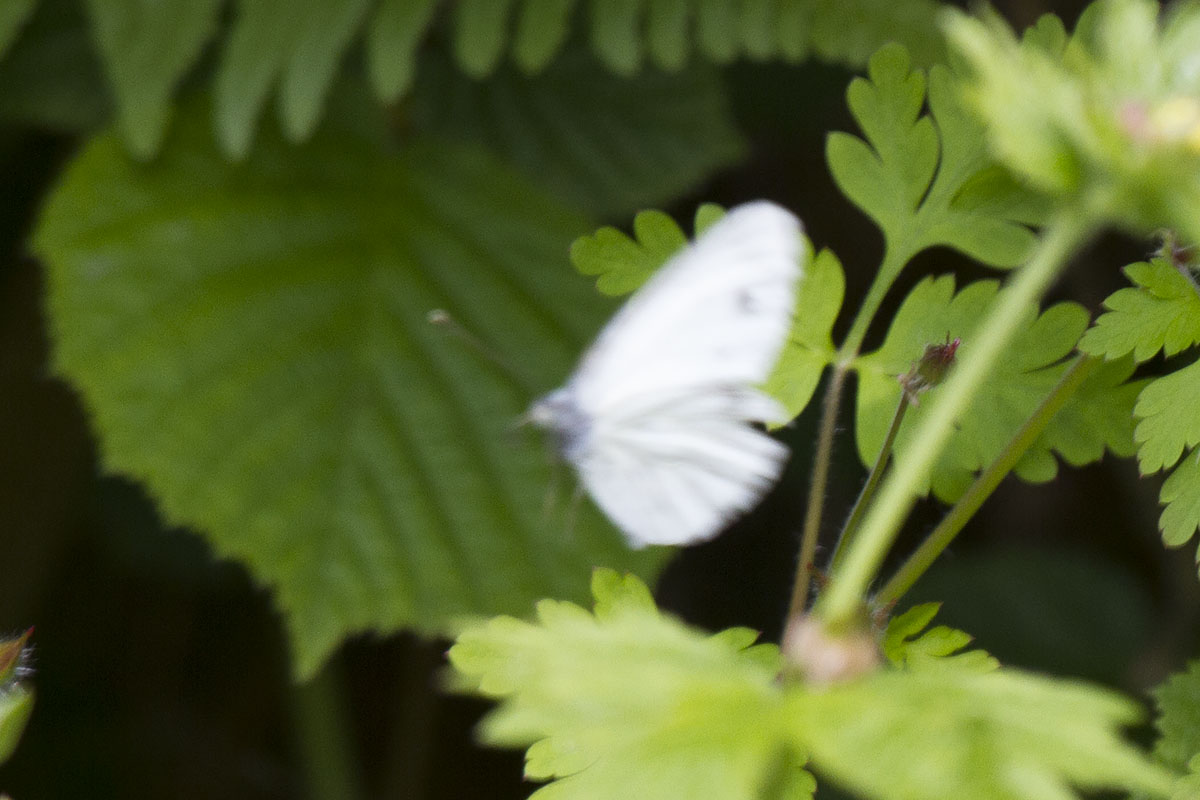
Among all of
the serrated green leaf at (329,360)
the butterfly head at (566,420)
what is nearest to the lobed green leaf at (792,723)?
the butterfly head at (566,420)

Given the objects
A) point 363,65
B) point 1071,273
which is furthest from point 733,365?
point 1071,273

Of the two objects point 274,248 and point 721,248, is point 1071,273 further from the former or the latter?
point 721,248

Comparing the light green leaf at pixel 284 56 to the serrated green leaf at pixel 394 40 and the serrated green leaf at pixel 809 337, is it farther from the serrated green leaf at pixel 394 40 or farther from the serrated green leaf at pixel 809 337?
the serrated green leaf at pixel 809 337

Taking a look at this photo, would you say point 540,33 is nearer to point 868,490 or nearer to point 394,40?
point 394,40

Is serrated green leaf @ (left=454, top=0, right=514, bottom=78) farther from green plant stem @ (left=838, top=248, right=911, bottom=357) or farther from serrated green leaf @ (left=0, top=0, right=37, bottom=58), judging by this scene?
green plant stem @ (left=838, top=248, right=911, bottom=357)

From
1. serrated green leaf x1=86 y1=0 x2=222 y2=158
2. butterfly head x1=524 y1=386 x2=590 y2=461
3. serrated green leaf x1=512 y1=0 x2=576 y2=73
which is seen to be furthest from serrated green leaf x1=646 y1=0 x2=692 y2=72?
butterfly head x1=524 y1=386 x2=590 y2=461

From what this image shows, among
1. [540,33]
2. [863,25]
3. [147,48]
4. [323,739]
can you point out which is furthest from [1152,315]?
[323,739]
